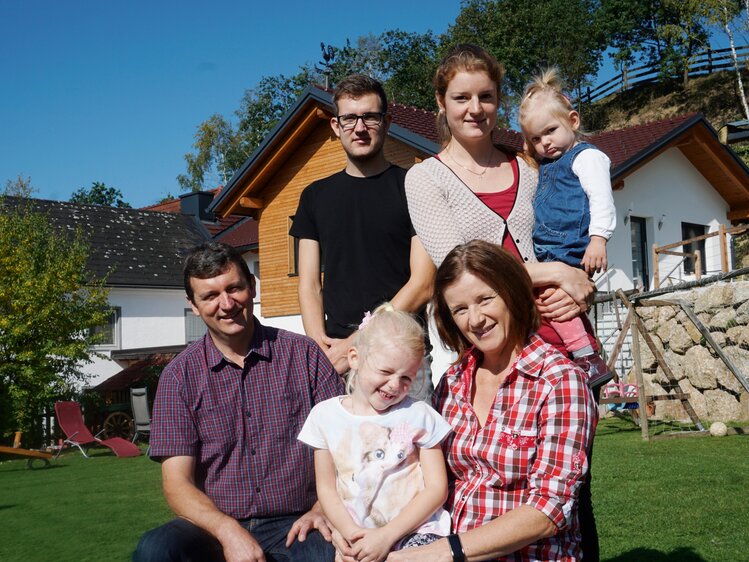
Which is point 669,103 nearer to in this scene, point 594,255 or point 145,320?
point 145,320

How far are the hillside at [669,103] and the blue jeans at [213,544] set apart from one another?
124 feet

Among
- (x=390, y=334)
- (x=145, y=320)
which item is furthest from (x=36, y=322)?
(x=390, y=334)

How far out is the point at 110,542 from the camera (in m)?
7.12

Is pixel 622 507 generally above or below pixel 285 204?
below

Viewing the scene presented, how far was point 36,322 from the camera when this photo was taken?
19391 millimetres

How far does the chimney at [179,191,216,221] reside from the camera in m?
36.6

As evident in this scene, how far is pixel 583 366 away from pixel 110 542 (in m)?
5.48

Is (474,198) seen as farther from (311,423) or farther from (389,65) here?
(389,65)

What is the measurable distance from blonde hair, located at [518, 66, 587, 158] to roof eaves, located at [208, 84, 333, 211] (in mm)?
13437

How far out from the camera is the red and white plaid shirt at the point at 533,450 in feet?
8.20

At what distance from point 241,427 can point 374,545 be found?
0.90 meters

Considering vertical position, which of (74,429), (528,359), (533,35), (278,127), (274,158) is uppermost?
(533,35)

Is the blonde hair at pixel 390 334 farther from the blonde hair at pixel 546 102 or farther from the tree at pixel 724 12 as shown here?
the tree at pixel 724 12

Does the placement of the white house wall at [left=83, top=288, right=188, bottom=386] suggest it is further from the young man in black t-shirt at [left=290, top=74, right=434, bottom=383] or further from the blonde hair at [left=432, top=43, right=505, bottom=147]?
the blonde hair at [left=432, top=43, right=505, bottom=147]
